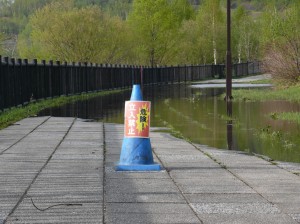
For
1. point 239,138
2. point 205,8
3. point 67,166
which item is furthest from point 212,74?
point 67,166

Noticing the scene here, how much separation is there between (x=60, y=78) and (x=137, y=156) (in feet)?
76.0

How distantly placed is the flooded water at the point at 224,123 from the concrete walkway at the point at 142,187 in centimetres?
113

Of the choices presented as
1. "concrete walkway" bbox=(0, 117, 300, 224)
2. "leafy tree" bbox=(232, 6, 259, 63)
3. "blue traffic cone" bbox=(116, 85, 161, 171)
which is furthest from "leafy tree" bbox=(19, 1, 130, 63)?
"blue traffic cone" bbox=(116, 85, 161, 171)

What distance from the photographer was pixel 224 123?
1900cm

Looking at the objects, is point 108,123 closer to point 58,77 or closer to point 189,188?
point 189,188

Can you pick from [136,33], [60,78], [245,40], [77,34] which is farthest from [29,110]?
[245,40]

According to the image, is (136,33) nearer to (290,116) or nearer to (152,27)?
(152,27)

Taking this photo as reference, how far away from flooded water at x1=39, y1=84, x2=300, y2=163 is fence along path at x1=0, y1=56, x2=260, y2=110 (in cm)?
134

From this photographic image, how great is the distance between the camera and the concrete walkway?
709cm

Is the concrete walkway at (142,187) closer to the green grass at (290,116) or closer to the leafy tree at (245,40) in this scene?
the green grass at (290,116)

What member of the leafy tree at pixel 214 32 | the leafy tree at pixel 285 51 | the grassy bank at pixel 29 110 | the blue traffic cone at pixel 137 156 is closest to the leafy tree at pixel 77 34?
the leafy tree at pixel 214 32

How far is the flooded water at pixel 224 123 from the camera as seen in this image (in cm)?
1384

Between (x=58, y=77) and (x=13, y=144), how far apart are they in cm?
1893

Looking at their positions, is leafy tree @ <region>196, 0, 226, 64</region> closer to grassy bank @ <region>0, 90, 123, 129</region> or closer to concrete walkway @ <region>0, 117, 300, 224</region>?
grassy bank @ <region>0, 90, 123, 129</region>
